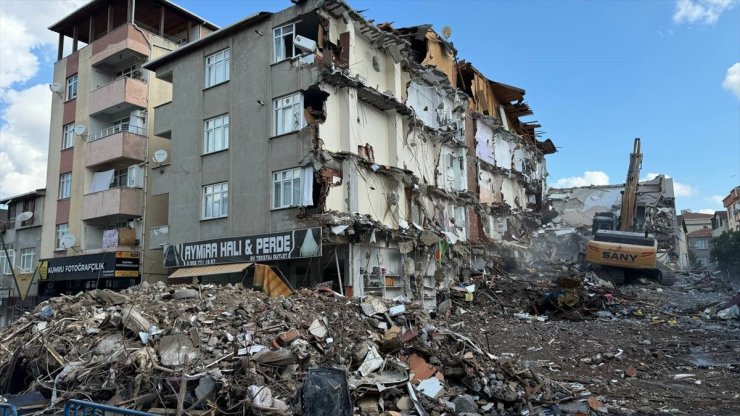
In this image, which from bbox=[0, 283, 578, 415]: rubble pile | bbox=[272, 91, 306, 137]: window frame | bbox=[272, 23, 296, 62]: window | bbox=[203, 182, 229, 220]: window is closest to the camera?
bbox=[0, 283, 578, 415]: rubble pile

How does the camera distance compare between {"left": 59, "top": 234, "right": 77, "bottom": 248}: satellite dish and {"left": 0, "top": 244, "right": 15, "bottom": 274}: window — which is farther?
{"left": 0, "top": 244, "right": 15, "bottom": 274}: window

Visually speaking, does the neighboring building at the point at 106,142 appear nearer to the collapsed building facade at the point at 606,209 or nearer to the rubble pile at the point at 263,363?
the rubble pile at the point at 263,363

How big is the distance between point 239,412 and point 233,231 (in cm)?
1351

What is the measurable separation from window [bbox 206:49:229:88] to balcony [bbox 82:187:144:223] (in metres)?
7.29

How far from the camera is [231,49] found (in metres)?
21.6

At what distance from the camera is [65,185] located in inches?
1156

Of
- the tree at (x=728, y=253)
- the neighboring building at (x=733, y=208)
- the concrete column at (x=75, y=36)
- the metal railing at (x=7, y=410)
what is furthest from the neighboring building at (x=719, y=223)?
the metal railing at (x=7, y=410)

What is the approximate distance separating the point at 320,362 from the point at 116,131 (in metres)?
23.4

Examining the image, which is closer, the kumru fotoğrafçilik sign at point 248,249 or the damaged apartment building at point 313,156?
the kumru fotoğrafçilik sign at point 248,249

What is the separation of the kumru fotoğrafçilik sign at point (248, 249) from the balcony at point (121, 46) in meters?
11.0

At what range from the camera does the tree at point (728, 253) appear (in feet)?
143

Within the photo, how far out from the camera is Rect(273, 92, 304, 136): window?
19047 millimetres

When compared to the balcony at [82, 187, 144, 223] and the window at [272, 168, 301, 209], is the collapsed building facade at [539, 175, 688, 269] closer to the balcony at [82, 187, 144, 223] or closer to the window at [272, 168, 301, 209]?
the window at [272, 168, 301, 209]

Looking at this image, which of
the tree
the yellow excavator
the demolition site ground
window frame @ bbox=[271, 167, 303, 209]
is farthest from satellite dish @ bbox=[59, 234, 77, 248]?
the tree
